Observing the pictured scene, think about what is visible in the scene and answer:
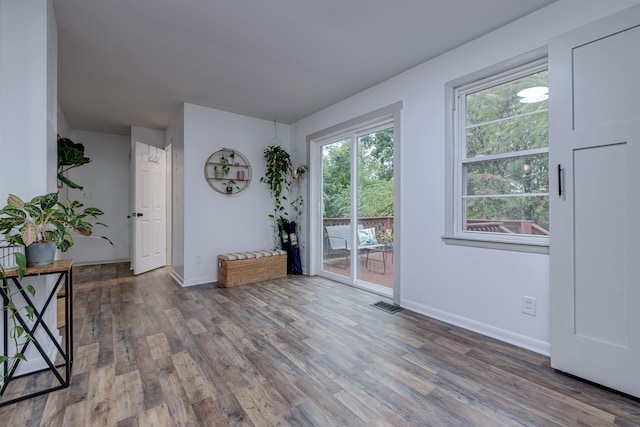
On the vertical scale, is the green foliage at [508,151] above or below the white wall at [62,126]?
below

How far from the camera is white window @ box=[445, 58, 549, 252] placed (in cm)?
200

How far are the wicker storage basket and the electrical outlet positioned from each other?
288 cm

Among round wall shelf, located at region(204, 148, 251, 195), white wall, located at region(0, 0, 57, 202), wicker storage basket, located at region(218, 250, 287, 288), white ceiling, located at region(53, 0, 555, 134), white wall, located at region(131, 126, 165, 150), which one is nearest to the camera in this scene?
white wall, located at region(0, 0, 57, 202)

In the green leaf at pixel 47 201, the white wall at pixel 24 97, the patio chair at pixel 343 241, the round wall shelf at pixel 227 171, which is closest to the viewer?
the green leaf at pixel 47 201

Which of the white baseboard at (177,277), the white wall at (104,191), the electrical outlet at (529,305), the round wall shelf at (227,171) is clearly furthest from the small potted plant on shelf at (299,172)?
the white wall at (104,191)

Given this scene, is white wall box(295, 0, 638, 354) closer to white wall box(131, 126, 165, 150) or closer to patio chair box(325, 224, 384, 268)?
patio chair box(325, 224, 384, 268)

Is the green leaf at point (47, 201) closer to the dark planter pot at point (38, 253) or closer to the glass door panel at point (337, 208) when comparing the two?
the dark planter pot at point (38, 253)

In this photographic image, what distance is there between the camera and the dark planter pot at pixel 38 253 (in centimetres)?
154

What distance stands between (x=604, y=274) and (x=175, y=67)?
12.1ft

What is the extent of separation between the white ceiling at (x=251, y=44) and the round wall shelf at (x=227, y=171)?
0.74 meters

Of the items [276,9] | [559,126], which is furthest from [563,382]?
[276,9]

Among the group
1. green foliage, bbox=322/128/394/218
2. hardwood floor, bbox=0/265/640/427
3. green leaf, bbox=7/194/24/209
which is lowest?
hardwood floor, bbox=0/265/640/427

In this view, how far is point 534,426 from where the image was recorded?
4.22 feet

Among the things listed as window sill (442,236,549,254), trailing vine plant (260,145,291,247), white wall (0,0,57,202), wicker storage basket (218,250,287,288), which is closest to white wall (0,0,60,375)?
white wall (0,0,57,202)
